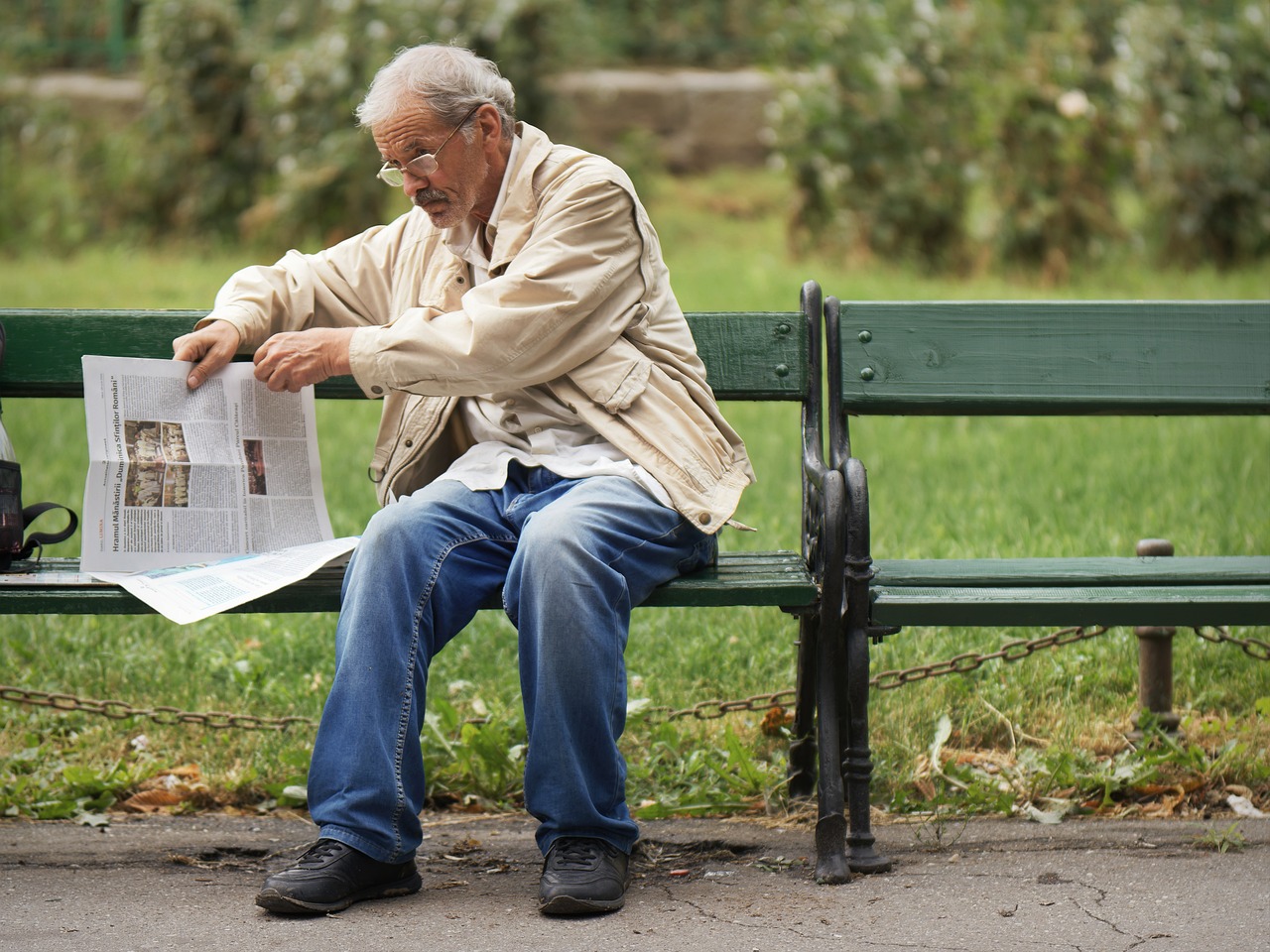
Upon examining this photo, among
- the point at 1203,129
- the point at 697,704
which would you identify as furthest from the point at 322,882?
the point at 1203,129

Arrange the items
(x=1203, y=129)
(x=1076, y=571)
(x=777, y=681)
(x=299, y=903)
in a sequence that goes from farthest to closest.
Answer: (x=1203, y=129) < (x=777, y=681) < (x=1076, y=571) < (x=299, y=903)

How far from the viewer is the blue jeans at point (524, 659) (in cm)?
289

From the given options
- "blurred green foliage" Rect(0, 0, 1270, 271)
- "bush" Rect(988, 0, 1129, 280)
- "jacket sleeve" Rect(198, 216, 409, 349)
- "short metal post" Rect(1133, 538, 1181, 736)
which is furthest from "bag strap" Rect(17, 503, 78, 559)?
"bush" Rect(988, 0, 1129, 280)

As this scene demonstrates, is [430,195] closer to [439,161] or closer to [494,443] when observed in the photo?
[439,161]

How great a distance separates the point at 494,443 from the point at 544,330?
34cm

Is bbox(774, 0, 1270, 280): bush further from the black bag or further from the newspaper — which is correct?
the black bag

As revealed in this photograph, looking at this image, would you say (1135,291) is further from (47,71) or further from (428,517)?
(47,71)

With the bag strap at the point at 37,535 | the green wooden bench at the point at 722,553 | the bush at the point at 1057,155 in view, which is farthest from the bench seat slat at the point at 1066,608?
the bush at the point at 1057,155

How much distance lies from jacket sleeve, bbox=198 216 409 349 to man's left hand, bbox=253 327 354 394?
22 cm

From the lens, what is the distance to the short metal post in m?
3.76

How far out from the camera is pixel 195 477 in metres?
3.38

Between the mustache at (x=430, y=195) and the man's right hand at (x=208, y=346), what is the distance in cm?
50

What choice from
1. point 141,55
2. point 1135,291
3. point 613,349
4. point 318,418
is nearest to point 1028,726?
point 613,349

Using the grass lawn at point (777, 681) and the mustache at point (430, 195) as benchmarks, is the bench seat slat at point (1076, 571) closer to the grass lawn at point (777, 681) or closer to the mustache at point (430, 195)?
the grass lawn at point (777, 681)
